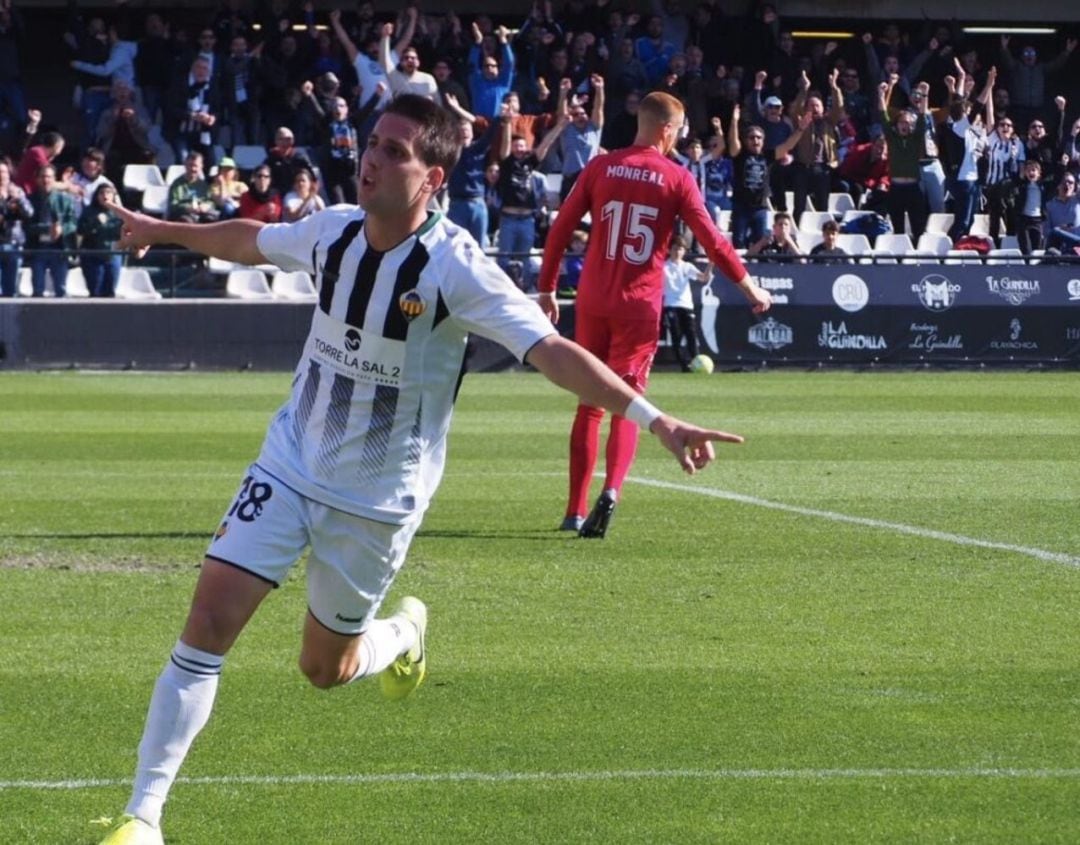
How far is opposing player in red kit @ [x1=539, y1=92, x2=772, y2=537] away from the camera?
11.1 m

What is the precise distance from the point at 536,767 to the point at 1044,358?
21843 mm

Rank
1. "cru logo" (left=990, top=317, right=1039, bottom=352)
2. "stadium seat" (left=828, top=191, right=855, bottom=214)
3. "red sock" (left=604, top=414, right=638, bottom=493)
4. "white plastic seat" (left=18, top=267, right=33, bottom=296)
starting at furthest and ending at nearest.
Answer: "stadium seat" (left=828, top=191, right=855, bottom=214), "cru logo" (left=990, top=317, right=1039, bottom=352), "white plastic seat" (left=18, top=267, right=33, bottom=296), "red sock" (left=604, top=414, right=638, bottom=493)

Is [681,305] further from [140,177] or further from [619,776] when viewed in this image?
[619,776]

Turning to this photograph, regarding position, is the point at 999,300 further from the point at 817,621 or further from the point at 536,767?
the point at 536,767

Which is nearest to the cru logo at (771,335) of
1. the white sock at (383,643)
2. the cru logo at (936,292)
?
the cru logo at (936,292)

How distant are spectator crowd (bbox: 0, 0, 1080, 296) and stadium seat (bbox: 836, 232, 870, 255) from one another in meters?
0.72

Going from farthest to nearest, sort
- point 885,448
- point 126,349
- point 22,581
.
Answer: point 126,349 < point 885,448 < point 22,581

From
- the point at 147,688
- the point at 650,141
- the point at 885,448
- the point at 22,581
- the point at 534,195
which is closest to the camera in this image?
the point at 147,688

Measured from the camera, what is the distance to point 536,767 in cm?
587

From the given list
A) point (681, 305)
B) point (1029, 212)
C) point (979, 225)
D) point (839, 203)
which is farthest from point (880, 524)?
point (979, 225)

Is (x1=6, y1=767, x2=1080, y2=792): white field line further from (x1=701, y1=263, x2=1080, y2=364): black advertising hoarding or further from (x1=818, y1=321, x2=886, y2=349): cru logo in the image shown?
(x1=818, y1=321, x2=886, y2=349): cru logo

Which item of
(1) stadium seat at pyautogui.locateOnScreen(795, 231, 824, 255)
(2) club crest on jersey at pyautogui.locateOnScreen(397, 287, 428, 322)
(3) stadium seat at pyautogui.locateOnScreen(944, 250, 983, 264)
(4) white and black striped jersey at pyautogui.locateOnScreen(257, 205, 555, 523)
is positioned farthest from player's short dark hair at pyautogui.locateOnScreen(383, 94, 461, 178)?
(1) stadium seat at pyautogui.locateOnScreen(795, 231, 824, 255)

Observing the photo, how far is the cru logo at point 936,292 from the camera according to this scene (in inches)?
1037

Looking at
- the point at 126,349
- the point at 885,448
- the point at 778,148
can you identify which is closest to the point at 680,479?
the point at 885,448
